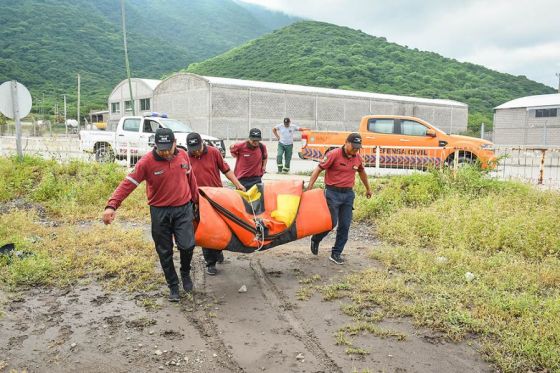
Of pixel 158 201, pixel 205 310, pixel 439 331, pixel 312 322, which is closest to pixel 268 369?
pixel 312 322

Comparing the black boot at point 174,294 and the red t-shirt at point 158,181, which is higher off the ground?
the red t-shirt at point 158,181

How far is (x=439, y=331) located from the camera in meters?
4.18

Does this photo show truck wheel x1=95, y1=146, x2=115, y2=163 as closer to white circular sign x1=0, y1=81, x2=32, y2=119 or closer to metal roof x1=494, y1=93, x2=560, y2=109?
white circular sign x1=0, y1=81, x2=32, y2=119

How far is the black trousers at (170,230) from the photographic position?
15.7 ft

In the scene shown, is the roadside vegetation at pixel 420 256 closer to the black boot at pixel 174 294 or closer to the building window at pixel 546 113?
the black boot at pixel 174 294

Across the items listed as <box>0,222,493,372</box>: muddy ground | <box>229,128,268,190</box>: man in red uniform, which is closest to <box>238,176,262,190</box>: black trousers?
<box>229,128,268,190</box>: man in red uniform

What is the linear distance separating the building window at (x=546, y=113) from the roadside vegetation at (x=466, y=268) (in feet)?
79.0

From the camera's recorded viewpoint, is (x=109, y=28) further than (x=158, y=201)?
Yes

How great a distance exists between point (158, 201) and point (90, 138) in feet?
35.8

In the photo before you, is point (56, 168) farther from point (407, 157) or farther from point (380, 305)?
point (380, 305)

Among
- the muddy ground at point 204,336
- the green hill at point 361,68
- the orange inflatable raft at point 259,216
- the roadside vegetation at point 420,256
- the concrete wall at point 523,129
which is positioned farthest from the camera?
the green hill at point 361,68

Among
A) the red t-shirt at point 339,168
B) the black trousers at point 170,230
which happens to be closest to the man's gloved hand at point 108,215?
the black trousers at point 170,230

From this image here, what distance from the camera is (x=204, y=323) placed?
4.39 meters

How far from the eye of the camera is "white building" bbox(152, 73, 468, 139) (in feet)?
85.8
